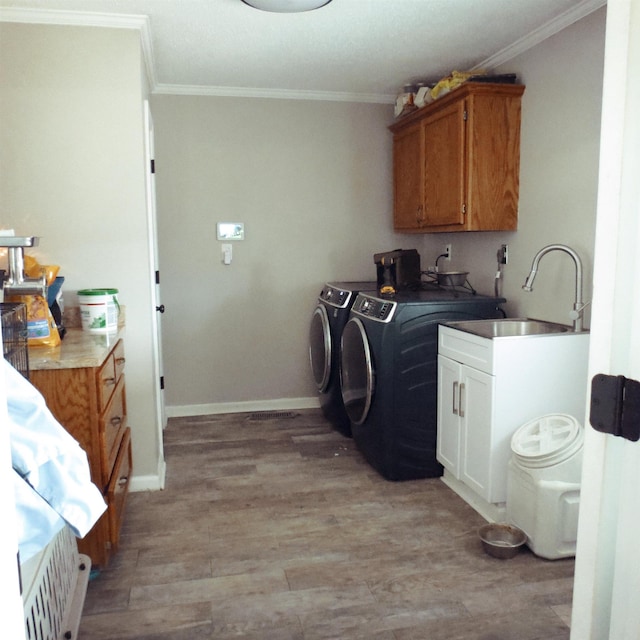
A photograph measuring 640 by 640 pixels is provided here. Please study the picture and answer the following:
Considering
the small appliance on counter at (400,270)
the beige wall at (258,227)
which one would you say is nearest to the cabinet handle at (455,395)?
the small appliance on counter at (400,270)

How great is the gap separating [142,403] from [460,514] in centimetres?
161

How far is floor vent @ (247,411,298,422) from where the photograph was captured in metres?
4.22

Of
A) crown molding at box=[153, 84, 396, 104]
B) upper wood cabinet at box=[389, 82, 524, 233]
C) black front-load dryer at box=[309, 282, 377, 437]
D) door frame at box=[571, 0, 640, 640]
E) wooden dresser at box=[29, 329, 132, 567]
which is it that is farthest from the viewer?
crown molding at box=[153, 84, 396, 104]

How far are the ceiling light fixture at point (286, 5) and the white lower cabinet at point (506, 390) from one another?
1554 millimetres

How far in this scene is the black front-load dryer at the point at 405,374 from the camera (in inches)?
120

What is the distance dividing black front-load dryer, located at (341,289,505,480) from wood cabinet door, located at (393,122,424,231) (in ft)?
2.92

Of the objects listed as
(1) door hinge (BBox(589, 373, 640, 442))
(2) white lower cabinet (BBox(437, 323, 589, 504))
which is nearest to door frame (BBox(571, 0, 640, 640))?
(1) door hinge (BBox(589, 373, 640, 442))

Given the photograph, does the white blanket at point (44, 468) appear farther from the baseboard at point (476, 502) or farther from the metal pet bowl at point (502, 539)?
the baseboard at point (476, 502)

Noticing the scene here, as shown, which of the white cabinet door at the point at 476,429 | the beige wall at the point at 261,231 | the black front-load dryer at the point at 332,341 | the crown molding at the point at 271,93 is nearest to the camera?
the white cabinet door at the point at 476,429

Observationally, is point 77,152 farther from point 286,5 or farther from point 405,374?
point 405,374

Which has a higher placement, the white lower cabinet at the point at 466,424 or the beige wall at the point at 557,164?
the beige wall at the point at 557,164

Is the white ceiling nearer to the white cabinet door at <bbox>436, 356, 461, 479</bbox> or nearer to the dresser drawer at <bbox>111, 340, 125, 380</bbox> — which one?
the dresser drawer at <bbox>111, 340, 125, 380</bbox>

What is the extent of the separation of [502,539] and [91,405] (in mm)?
1663

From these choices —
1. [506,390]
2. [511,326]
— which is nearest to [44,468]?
[506,390]
